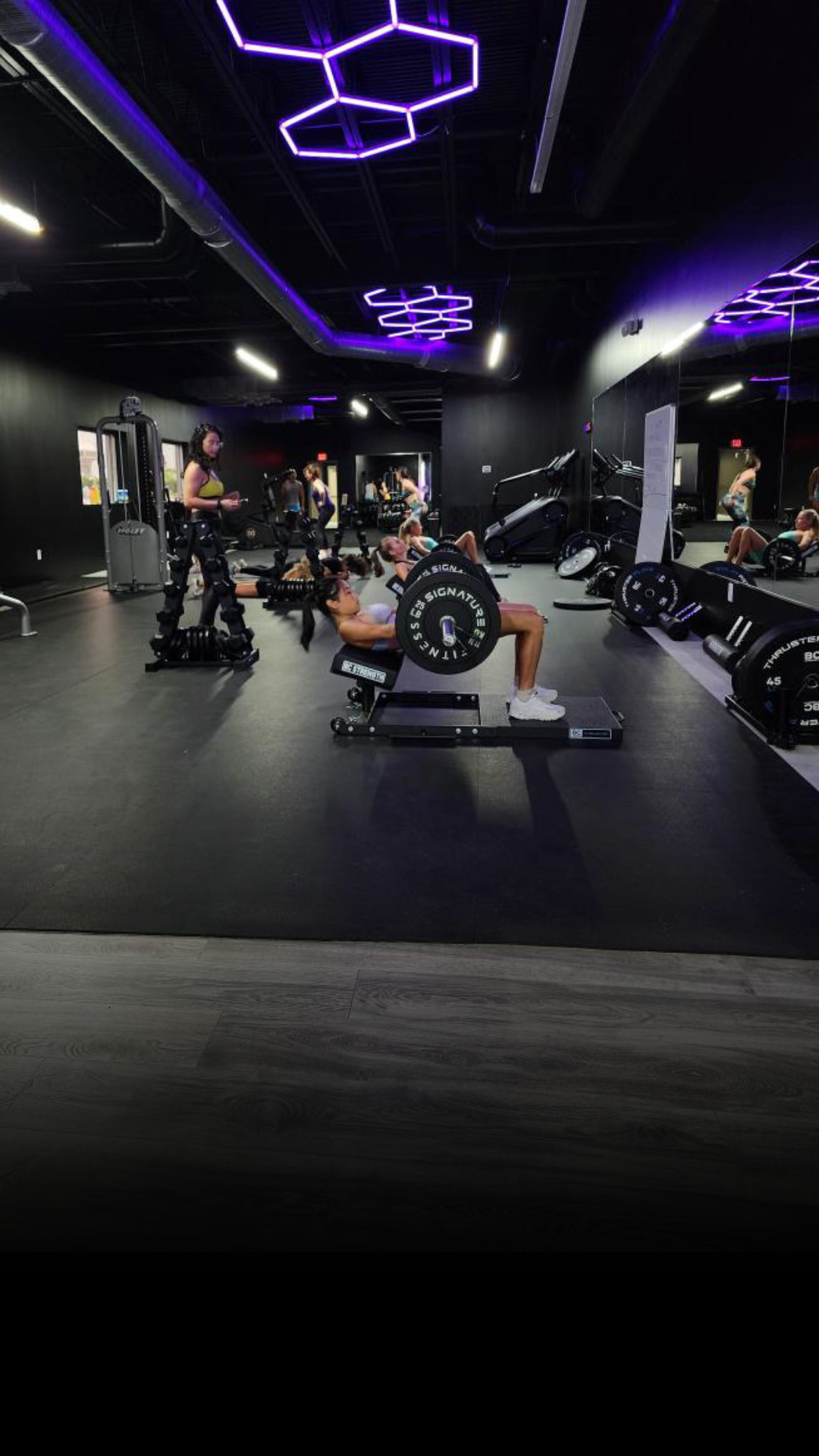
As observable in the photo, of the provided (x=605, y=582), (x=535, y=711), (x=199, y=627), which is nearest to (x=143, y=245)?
(x=199, y=627)

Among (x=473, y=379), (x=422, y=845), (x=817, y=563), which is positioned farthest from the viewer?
(x=473, y=379)

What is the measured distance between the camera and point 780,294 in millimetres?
4520

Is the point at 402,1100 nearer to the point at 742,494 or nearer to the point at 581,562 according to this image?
the point at 742,494

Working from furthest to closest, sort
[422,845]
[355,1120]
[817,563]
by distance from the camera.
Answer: [817,563] → [422,845] → [355,1120]

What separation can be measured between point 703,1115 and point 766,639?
2.39 meters

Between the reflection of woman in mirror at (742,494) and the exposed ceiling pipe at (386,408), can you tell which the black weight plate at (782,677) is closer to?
the reflection of woman in mirror at (742,494)

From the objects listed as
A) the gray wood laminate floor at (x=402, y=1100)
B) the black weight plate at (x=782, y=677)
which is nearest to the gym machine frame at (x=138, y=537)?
the black weight plate at (x=782, y=677)

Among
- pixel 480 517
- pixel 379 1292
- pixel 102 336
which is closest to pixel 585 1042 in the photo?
pixel 379 1292

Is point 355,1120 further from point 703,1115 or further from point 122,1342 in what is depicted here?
point 703,1115

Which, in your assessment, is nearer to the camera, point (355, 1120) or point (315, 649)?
point (355, 1120)

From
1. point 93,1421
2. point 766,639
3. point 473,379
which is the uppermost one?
point 473,379

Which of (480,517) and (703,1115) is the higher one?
(480,517)

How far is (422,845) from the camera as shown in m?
2.62

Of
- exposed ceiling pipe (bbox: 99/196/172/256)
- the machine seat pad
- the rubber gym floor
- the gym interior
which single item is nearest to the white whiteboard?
the gym interior
